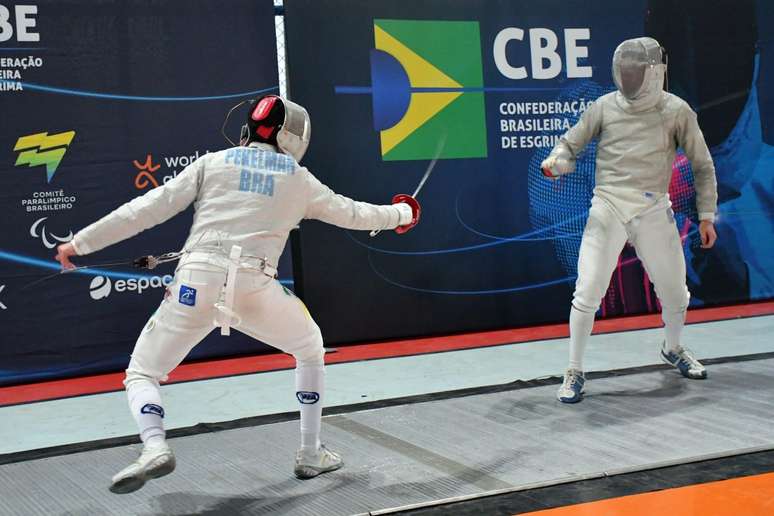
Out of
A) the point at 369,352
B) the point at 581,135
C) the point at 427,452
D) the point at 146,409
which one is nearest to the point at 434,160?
the point at 369,352

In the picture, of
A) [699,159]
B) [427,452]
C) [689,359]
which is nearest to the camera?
[427,452]

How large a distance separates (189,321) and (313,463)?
Answer: 0.63 m

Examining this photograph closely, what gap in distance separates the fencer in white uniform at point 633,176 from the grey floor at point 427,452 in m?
0.33

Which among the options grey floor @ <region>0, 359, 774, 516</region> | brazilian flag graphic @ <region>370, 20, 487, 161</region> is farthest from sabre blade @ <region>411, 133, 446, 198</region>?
grey floor @ <region>0, 359, 774, 516</region>

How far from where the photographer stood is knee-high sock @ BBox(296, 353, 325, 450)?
9.29 feet

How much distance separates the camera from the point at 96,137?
486 centimetres

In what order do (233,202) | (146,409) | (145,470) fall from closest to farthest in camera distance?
1. (145,470)
2. (146,409)
3. (233,202)

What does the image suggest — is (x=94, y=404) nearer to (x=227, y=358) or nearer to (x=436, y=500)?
(x=227, y=358)

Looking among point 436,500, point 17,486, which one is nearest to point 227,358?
point 17,486

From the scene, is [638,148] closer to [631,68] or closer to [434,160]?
[631,68]

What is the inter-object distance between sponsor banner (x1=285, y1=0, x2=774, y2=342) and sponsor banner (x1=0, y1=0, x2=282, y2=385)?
54 cm

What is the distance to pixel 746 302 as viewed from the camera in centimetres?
630

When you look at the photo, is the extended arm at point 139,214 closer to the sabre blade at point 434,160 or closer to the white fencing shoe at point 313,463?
the white fencing shoe at point 313,463

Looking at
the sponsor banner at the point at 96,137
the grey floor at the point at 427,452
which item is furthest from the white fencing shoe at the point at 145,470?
the sponsor banner at the point at 96,137
